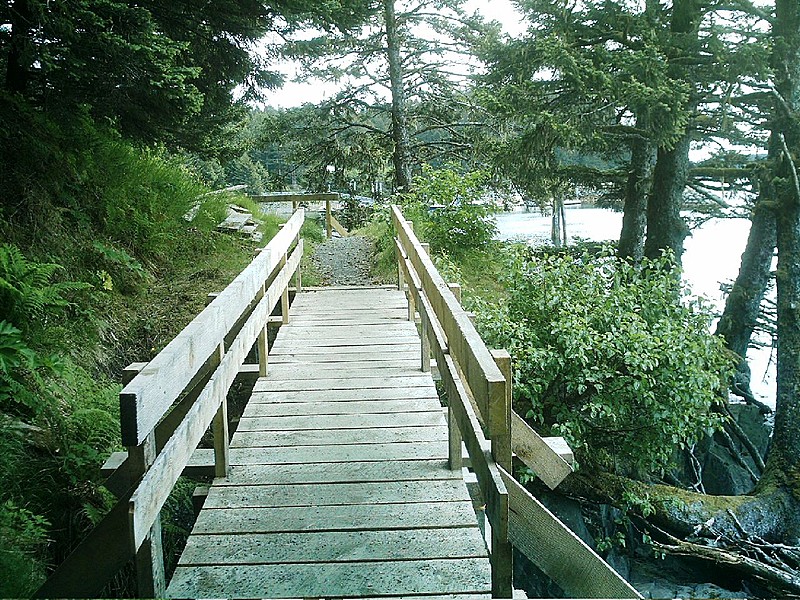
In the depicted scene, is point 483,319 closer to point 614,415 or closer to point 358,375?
point 614,415

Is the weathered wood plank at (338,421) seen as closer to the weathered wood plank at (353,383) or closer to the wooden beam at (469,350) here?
the weathered wood plank at (353,383)

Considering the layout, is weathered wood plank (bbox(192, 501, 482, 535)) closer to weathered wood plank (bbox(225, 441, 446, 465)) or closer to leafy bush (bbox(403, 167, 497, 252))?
weathered wood plank (bbox(225, 441, 446, 465))

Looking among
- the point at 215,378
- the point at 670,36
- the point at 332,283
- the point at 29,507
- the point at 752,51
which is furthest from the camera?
the point at 332,283

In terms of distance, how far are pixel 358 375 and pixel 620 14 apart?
7634 mm

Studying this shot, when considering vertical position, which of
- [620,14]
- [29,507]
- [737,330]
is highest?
[620,14]

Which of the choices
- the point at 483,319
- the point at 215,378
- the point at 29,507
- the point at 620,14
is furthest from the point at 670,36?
the point at 29,507

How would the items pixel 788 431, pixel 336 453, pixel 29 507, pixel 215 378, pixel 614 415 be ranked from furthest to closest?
pixel 788 431 < pixel 614 415 < pixel 336 453 < pixel 29 507 < pixel 215 378

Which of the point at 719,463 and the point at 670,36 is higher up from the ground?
the point at 670,36

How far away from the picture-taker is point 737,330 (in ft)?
43.9

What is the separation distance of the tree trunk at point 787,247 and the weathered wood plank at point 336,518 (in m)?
8.88

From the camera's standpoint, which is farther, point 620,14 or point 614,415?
point 620,14

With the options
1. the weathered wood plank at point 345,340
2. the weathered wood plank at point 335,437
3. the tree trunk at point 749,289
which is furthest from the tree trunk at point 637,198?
the weathered wood plank at point 335,437

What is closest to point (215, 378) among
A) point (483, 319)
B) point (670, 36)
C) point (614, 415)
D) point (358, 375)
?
point (358, 375)

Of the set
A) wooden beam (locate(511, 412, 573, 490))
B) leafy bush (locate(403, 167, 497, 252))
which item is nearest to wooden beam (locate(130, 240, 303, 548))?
wooden beam (locate(511, 412, 573, 490))
